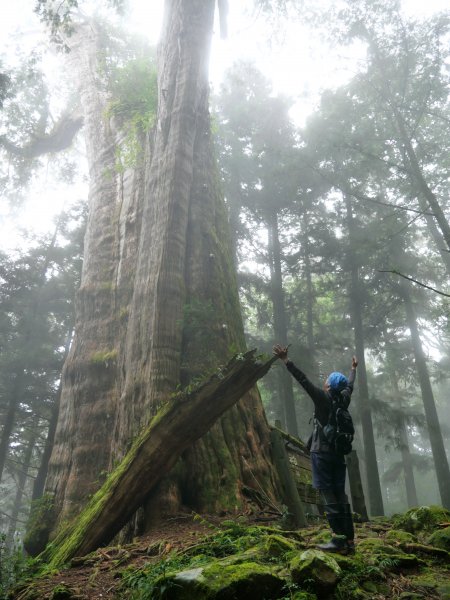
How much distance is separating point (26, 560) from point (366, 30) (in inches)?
615

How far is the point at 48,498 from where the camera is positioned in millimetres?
6352

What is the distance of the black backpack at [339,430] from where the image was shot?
3.79 meters

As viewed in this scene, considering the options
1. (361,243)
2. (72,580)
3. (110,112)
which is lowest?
(72,580)

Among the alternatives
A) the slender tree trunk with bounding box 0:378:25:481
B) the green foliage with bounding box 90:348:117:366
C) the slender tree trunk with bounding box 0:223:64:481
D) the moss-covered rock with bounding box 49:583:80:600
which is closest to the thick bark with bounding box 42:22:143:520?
the green foliage with bounding box 90:348:117:366

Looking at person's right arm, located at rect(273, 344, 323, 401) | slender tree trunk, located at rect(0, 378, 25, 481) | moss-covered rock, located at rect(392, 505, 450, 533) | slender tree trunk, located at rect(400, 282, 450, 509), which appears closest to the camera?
person's right arm, located at rect(273, 344, 323, 401)

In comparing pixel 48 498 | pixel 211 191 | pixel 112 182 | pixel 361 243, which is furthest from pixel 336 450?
pixel 361 243

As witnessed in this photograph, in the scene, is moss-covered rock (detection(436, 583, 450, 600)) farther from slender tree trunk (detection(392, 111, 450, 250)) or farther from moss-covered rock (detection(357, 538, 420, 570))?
slender tree trunk (detection(392, 111, 450, 250))

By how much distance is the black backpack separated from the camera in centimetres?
379

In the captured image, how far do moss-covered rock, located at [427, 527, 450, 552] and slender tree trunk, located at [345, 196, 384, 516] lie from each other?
8857 mm

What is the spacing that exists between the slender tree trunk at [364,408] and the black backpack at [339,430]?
942 cm

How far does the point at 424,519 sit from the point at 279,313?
1077 cm

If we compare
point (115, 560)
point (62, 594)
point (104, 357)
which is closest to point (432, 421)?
point (104, 357)

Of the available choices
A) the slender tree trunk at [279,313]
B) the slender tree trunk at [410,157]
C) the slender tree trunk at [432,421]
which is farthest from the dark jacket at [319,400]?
the slender tree trunk at [432,421]

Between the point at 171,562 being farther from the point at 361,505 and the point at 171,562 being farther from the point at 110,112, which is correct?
the point at 110,112
